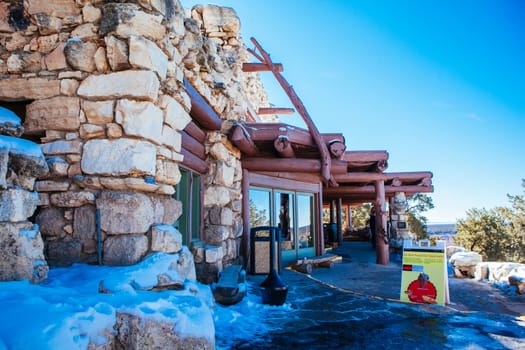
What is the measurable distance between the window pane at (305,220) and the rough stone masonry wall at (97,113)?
19.6 feet

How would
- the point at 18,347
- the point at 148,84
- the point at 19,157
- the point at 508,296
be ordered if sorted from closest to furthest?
the point at 18,347, the point at 19,157, the point at 148,84, the point at 508,296

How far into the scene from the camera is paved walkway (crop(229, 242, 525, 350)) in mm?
3342

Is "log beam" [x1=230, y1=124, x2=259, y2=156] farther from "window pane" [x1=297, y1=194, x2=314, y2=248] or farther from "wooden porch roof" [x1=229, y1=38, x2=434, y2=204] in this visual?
"window pane" [x1=297, y1=194, x2=314, y2=248]

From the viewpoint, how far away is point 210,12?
6.41 meters

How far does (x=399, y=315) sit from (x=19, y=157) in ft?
14.4

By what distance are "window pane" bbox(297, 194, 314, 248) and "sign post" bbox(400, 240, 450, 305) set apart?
152 inches

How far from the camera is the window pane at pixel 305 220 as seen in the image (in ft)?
29.7

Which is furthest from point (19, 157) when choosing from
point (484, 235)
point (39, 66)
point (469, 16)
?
point (484, 235)

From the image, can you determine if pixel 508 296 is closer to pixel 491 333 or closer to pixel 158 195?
pixel 491 333

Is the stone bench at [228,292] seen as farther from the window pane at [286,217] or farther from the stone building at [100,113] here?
the window pane at [286,217]

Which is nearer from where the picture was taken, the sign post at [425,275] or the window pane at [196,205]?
the sign post at [425,275]

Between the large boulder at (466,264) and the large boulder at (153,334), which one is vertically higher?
the large boulder at (153,334)

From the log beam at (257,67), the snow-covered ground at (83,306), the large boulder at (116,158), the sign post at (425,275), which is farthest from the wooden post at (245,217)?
the large boulder at (116,158)

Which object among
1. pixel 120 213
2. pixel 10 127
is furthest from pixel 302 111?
pixel 10 127
